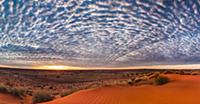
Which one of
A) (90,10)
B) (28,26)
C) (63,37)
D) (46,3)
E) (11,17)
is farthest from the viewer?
(63,37)

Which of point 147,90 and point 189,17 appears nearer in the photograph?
point 189,17

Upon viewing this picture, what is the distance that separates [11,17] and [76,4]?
2.39m

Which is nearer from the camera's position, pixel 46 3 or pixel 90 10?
pixel 46 3

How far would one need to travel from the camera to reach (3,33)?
37.2 feet

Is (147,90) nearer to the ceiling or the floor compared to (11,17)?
nearer to the floor

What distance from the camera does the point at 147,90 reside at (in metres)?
17.9

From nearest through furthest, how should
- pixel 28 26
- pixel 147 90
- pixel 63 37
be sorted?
1. pixel 28 26
2. pixel 63 37
3. pixel 147 90

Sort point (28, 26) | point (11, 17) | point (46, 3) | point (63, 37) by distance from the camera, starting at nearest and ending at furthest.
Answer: point (46, 3)
point (11, 17)
point (28, 26)
point (63, 37)

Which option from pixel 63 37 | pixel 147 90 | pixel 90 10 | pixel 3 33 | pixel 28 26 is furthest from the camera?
pixel 147 90

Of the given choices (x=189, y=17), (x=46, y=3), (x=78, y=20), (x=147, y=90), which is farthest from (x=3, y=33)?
(x=147, y=90)

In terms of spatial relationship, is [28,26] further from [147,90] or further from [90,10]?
[147,90]

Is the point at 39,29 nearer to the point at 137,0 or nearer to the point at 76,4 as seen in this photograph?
the point at 76,4

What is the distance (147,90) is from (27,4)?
11.8m

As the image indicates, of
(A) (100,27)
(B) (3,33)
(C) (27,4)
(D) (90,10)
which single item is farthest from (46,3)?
(B) (3,33)
